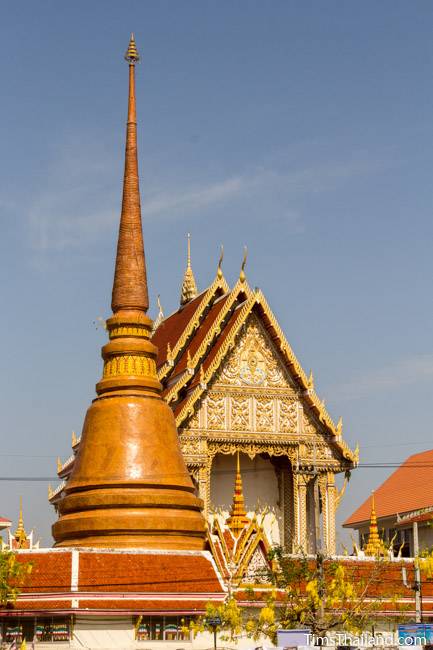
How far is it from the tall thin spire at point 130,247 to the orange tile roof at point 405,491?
1554 centimetres

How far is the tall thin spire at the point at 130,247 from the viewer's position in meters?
32.2

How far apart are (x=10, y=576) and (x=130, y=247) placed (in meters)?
9.94

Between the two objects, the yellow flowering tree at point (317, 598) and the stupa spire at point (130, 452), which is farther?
the stupa spire at point (130, 452)

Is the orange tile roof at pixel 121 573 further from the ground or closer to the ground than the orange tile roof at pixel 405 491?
closer to the ground

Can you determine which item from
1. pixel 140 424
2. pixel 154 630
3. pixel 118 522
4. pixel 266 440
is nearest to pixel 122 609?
pixel 154 630

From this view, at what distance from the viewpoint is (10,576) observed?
25812 millimetres

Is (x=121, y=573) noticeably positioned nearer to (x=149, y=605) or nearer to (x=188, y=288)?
(x=149, y=605)

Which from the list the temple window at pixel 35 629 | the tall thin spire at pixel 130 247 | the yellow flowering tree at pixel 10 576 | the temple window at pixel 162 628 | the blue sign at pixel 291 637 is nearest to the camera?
the blue sign at pixel 291 637

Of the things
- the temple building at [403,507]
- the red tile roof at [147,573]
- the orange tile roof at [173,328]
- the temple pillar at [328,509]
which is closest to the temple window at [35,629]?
the red tile roof at [147,573]

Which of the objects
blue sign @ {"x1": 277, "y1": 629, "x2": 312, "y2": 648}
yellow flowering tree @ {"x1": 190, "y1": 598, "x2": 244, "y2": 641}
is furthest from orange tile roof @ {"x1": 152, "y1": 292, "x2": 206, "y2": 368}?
blue sign @ {"x1": 277, "y1": 629, "x2": 312, "y2": 648}

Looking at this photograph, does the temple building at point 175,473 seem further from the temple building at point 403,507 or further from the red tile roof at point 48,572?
the temple building at point 403,507

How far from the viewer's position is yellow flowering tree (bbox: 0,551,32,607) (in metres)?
25.4

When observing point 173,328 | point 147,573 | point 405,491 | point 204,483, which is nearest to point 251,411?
point 204,483

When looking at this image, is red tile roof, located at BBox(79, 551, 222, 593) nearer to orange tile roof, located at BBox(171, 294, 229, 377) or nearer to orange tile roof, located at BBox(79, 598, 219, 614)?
orange tile roof, located at BBox(79, 598, 219, 614)
